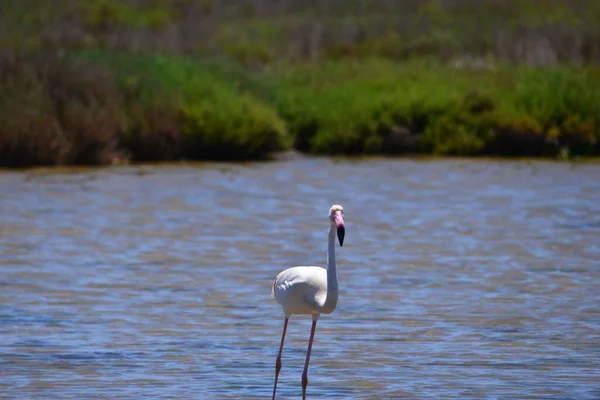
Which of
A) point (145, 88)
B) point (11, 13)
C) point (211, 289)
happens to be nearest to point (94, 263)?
point (211, 289)

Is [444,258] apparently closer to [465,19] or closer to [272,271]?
[272,271]

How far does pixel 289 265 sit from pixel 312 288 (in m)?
6.08

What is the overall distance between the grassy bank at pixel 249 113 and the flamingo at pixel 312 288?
50.5ft

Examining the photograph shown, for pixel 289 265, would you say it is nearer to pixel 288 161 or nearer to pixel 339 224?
pixel 339 224

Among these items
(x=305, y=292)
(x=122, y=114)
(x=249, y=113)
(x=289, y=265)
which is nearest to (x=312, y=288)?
(x=305, y=292)

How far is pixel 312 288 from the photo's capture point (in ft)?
29.1

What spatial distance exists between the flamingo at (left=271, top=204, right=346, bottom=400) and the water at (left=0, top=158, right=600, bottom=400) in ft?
1.69

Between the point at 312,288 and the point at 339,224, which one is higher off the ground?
the point at 339,224

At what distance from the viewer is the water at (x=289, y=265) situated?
31.1ft

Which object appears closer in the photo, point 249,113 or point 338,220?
point 338,220

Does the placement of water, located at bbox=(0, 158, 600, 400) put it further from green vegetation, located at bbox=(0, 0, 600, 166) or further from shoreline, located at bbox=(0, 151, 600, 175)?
green vegetation, located at bbox=(0, 0, 600, 166)

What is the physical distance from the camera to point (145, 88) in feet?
87.5

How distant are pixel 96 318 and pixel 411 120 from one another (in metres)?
16.7

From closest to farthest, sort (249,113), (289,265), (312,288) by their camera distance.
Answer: (312,288) → (289,265) → (249,113)
